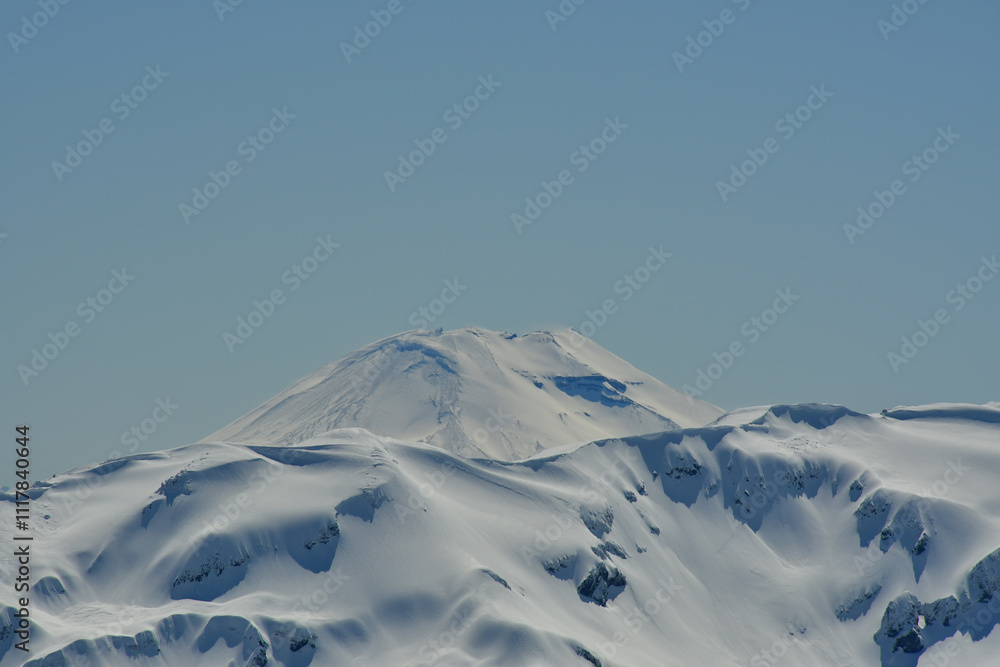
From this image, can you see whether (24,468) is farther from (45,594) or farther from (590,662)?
(590,662)

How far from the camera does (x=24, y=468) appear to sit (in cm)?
14538

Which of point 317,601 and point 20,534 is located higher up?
point 317,601

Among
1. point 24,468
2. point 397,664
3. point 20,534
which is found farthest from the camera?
point 20,534

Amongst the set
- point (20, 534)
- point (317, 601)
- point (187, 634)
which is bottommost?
point (20, 534)

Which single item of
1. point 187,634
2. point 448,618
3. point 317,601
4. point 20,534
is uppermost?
point 448,618

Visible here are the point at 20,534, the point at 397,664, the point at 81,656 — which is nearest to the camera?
the point at 81,656

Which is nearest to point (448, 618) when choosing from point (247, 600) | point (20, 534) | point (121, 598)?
point (247, 600)

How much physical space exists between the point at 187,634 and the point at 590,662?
58670 millimetres

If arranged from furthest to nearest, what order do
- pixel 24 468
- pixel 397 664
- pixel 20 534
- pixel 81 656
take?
pixel 20 534, pixel 397 664, pixel 81 656, pixel 24 468

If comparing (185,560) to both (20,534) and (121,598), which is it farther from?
(20,534)

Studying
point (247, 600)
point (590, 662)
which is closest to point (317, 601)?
point (247, 600)

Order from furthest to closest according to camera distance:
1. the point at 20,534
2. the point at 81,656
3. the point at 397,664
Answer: the point at 20,534 < the point at 397,664 < the point at 81,656

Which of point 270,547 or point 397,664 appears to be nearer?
point 397,664

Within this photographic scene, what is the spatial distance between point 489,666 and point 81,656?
182ft
